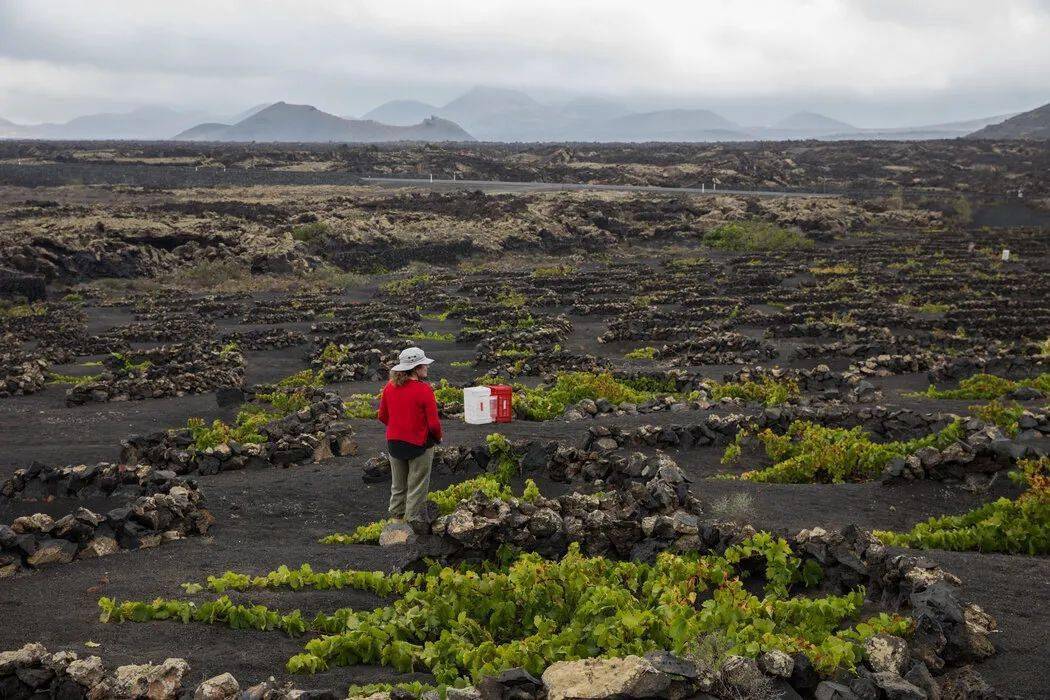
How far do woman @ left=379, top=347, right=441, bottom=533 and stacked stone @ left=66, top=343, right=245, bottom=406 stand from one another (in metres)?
12.1

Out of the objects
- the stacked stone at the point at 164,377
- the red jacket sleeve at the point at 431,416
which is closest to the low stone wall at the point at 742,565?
the red jacket sleeve at the point at 431,416

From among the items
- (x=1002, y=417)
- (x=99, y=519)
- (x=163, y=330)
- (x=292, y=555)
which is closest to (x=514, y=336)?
(x=163, y=330)

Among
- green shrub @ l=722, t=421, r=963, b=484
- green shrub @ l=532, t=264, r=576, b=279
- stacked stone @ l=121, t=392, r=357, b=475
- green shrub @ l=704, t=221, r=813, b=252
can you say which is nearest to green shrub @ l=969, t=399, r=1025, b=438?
green shrub @ l=722, t=421, r=963, b=484

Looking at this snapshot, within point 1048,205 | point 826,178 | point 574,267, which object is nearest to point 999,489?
point 574,267

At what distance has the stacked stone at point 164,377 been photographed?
19812 mm

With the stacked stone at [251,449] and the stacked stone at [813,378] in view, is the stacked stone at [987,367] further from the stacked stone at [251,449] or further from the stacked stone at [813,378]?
the stacked stone at [251,449]

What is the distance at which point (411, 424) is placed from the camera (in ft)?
32.9

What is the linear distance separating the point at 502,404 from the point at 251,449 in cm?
458

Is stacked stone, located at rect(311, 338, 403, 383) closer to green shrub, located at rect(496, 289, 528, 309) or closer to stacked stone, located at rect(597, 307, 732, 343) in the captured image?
stacked stone, located at rect(597, 307, 732, 343)

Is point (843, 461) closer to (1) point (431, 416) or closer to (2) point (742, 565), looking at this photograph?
(2) point (742, 565)

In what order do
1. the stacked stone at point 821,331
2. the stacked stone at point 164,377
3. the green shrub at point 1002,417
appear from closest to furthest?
the green shrub at point 1002,417 → the stacked stone at point 164,377 → the stacked stone at point 821,331

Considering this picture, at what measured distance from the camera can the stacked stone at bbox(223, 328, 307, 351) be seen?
27.2 metres

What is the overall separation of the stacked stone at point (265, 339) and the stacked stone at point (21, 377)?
5953 mm

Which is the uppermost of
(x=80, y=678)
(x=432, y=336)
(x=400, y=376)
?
(x=400, y=376)
